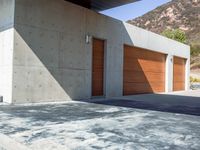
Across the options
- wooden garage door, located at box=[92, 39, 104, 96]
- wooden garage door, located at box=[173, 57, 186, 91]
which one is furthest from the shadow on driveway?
wooden garage door, located at box=[173, 57, 186, 91]

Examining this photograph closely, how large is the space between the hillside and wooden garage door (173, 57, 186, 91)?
143 feet

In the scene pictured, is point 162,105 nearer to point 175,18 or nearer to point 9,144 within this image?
point 9,144

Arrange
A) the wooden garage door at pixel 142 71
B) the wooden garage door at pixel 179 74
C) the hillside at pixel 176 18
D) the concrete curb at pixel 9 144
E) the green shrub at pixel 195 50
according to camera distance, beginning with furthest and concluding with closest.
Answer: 1. the hillside at pixel 176 18
2. the green shrub at pixel 195 50
3. the wooden garage door at pixel 179 74
4. the wooden garage door at pixel 142 71
5. the concrete curb at pixel 9 144

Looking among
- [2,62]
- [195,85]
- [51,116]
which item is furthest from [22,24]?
[195,85]

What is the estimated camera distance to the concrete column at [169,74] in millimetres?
15828

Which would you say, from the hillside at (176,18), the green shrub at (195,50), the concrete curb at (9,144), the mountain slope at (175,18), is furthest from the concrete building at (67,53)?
the mountain slope at (175,18)

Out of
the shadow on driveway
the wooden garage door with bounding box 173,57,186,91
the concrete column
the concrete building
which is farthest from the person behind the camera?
the wooden garage door with bounding box 173,57,186,91

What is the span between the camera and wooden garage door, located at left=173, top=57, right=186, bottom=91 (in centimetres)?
1708

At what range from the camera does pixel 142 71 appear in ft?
43.9

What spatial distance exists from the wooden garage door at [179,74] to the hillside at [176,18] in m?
43.5

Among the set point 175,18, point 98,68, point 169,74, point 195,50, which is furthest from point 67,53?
point 175,18

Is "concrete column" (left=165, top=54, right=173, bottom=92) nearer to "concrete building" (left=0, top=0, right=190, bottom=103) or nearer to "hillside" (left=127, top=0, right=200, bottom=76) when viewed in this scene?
"concrete building" (left=0, top=0, right=190, bottom=103)

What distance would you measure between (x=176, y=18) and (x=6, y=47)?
67.3 meters

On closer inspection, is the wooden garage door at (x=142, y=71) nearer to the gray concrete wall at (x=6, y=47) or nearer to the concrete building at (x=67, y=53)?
the concrete building at (x=67, y=53)
